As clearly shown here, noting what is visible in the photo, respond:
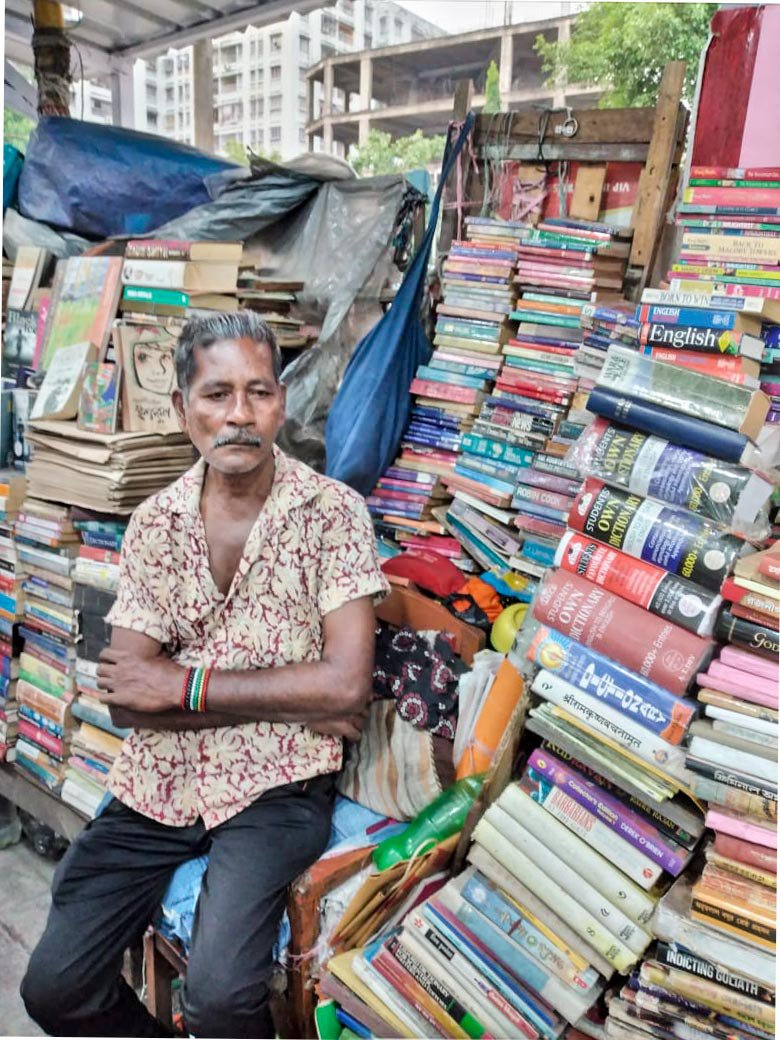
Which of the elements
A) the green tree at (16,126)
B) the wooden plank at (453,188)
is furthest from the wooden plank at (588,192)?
the green tree at (16,126)

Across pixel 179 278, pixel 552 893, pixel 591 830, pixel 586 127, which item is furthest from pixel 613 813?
pixel 586 127

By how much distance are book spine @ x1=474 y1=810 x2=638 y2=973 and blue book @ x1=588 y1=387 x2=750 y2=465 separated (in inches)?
32.9

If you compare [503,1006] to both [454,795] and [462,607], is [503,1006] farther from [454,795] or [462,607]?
[462,607]

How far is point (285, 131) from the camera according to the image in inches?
494

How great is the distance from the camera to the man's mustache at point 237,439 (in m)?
1.75

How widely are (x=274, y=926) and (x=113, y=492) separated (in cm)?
143

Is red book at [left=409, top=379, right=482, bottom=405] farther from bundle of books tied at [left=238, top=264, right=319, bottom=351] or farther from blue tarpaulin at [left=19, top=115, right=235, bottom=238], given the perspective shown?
blue tarpaulin at [left=19, top=115, right=235, bottom=238]

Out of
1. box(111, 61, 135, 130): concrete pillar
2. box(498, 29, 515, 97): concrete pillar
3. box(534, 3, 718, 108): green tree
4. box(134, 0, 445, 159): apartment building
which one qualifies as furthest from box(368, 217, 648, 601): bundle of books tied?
box(111, 61, 135, 130): concrete pillar

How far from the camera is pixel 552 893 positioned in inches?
56.7

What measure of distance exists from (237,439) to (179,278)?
1361 mm

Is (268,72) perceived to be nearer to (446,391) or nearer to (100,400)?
(446,391)

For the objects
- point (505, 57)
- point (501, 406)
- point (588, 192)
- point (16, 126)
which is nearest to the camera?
point (501, 406)

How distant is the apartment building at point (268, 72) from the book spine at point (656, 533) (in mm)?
2896

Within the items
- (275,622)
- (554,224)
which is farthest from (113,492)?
(554,224)
